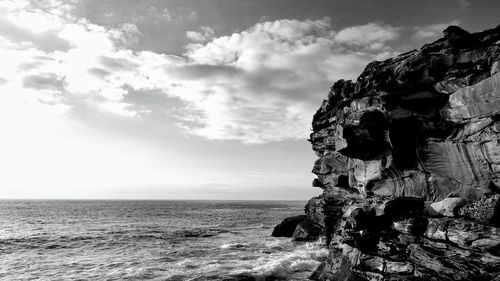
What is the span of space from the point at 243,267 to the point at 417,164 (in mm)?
18001

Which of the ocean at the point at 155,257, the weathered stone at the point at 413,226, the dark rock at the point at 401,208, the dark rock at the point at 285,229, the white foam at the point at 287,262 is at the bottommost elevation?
the ocean at the point at 155,257

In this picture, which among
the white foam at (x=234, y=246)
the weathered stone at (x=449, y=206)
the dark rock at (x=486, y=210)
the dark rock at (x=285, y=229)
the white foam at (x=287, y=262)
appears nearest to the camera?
the dark rock at (x=486, y=210)

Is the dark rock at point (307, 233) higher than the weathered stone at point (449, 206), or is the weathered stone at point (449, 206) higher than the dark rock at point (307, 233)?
the weathered stone at point (449, 206)

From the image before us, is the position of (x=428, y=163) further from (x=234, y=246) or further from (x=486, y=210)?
(x=234, y=246)

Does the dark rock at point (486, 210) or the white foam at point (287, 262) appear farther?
the white foam at point (287, 262)

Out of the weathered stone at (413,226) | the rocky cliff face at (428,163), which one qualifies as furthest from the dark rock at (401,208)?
the weathered stone at (413,226)

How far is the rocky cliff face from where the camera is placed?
1819 cm

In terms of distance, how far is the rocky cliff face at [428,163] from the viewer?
59.7 ft

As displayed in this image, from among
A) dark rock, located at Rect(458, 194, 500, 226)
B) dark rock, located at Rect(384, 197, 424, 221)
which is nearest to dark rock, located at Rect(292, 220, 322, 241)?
dark rock, located at Rect(384, 197, 424, 221)

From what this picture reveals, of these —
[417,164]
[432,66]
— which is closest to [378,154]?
[417,164]

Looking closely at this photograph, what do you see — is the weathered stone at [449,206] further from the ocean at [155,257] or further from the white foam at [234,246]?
the white foam at [234,246]

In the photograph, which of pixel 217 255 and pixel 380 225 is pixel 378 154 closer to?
pixel 380 225

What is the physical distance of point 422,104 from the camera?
80.5 ft

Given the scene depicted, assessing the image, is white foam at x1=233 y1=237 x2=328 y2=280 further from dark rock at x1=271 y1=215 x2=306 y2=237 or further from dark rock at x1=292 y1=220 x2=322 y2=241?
A: dark rock at x1=271 y1=215 x2=306 y2=237
